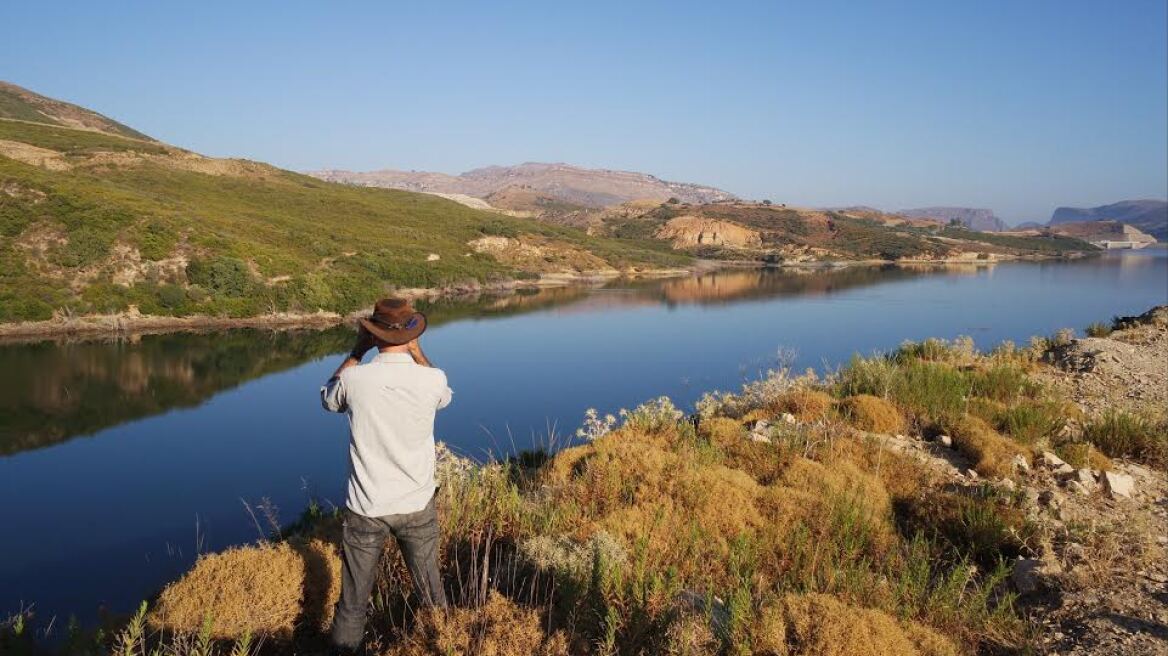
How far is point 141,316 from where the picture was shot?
32.0 metres

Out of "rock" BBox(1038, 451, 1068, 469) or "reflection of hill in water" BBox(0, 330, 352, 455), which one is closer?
"rock" BBox(1038, 451, 1068, 469)

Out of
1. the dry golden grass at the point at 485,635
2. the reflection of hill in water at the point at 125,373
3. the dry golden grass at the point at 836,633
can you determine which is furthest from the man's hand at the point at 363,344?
the reflection of hill in water at the point at 125,373

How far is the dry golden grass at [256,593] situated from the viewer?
3.68m

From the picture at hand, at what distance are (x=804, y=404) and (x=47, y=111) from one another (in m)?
150

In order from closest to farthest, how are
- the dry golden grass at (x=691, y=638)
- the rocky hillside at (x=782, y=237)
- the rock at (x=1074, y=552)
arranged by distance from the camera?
the dry golden grass at (x=691, y=638) < the rock at (x=1074, y=552) < the rocky hillside at (x=782, y=237)

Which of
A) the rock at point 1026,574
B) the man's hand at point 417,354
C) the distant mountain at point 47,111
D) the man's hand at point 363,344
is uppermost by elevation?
the distant mountain at point 47,111

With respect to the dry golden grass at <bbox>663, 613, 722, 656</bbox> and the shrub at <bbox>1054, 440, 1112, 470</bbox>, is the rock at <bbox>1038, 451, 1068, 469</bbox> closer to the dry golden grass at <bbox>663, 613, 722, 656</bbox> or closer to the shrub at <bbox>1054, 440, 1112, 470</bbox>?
the shrub at <bbox>1054, 440, 1112, 470</bbox>

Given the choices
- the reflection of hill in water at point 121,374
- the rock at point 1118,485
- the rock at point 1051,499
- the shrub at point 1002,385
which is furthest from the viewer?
the reflection of hill in water at point 121,374

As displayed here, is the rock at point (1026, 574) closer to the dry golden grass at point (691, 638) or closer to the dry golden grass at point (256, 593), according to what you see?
the dry golden grass at point (691, 638)

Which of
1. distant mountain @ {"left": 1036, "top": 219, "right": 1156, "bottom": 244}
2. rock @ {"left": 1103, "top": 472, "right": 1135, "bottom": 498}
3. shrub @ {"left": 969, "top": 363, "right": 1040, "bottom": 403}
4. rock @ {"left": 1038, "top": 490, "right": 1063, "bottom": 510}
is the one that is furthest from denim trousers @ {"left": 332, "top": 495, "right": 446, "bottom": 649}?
distant mountain @ {"left": 1036, "top": 219, "right": 1156, "bottom": 244}

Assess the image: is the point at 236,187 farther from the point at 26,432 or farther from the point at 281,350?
the point at 26,432

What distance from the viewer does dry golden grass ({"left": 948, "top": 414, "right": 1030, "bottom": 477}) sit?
6265mm

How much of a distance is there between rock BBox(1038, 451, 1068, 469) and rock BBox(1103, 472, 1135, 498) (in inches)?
17.6

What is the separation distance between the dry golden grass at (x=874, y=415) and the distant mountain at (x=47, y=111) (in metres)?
125
